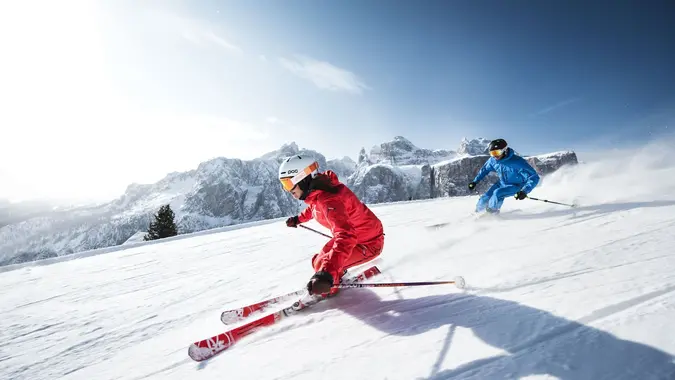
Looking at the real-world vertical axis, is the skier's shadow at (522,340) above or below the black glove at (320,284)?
below

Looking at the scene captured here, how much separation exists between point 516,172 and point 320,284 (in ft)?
23.2

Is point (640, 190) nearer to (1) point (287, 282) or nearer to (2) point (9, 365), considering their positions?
(1) point (287, 282)

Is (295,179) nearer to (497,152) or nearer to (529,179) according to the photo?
(497,152)

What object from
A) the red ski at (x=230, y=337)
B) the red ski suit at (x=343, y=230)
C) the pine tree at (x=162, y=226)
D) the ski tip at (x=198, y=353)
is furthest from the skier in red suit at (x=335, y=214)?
the pine tree at (x=162, y=226)

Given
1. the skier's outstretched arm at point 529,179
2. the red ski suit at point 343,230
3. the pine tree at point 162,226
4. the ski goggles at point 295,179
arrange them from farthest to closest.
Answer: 1. the pine tree at point 162,226
2. the skier's outstretched arm at point 529,179
3. the ski goggles at point 295,179
4. the red ski suit at point 343,230

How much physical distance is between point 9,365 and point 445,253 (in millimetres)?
5237

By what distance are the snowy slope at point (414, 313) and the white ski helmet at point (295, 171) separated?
1.43m

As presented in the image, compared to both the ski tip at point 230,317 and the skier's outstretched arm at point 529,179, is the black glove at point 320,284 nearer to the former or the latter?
the ski tip at point 230,317

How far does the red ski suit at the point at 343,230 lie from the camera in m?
2.92

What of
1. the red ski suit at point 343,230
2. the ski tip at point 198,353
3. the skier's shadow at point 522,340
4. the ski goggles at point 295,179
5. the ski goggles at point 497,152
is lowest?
the skier's shadow at point 522,340

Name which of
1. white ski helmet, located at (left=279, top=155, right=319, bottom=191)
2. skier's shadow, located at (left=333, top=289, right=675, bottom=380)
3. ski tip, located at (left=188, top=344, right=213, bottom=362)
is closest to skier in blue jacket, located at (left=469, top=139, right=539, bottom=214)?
skier's shadow, located at (left=333, top=289, right=675, bottom=380)

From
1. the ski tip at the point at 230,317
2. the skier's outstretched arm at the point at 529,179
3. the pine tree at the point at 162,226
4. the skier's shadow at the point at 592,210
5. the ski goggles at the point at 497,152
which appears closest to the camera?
the ski tip at the point at 230,317

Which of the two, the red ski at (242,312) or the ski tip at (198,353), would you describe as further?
the red ski at (242,312)

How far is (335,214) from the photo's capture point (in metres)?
3.17
